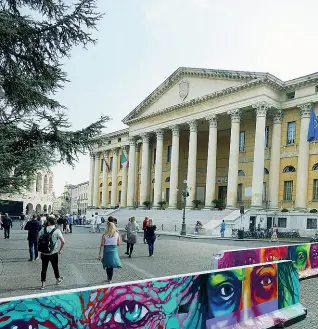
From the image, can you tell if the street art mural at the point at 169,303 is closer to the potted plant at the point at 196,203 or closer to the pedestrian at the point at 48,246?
the pedestrian at the point at 48,246

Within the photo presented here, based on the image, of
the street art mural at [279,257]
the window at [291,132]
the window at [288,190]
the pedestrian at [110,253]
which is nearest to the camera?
the pedestrian at [110,253]

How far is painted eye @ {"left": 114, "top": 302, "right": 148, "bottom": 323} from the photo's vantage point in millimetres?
3960

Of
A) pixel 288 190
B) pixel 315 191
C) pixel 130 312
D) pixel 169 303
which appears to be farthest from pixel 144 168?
pixel 130 312

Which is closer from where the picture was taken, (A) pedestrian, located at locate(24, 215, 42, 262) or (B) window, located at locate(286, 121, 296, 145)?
(A) pedestrian, located at locate(24, 215, 42, 262)

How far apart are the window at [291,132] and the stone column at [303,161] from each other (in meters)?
1.63

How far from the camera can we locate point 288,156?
1313 inches

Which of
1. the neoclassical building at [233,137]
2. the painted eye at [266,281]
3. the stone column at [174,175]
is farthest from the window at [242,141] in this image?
the painted eye at [266,281]

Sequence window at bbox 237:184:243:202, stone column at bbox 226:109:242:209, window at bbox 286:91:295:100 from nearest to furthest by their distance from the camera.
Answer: window at bbox 286:91:295:100
stone column at bbox 226:109:242:209
window at bbox 237:184:243:202

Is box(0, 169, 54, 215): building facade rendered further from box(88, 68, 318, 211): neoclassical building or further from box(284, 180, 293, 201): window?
box(284, 180, 293, 201): window

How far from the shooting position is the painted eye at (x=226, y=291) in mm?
5109

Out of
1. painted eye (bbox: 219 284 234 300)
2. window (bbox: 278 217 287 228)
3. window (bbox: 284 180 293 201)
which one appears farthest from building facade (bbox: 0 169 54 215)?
painted eye (bbox: 219 284 234 300)

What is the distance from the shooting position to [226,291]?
517 cm

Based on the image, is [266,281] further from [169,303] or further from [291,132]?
[291,132]

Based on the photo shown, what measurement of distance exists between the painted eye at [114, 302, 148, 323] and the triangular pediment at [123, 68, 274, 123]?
30731 millimetres
